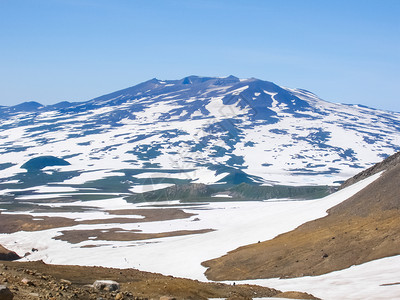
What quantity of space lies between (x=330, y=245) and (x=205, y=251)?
1560 cm

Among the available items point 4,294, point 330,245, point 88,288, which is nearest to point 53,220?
point 330,245

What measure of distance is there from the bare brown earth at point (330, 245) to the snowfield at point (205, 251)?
6.69ft

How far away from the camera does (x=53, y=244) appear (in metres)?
77.9

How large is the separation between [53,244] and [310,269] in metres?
48.2

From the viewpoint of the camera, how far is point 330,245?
45344mm

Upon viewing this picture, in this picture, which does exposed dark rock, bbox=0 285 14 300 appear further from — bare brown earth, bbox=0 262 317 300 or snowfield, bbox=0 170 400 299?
snowfield, bbox=0 170 400 299

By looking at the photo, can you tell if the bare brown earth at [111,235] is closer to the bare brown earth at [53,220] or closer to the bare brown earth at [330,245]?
the bare brown earth at [53,220]

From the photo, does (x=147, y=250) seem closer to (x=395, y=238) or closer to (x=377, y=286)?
(x=395, y=238)

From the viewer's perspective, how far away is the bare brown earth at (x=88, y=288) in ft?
60.8

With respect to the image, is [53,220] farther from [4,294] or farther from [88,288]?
[4,294]

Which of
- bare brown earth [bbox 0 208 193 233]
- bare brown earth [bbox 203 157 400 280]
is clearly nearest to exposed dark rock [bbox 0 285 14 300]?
bare brown earth [bbox 203 157 400 280]

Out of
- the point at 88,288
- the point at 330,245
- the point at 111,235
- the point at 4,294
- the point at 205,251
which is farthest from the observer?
the point at 111,235

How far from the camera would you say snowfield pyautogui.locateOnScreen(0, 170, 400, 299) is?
108 feet

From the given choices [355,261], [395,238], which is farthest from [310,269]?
[395,238]
